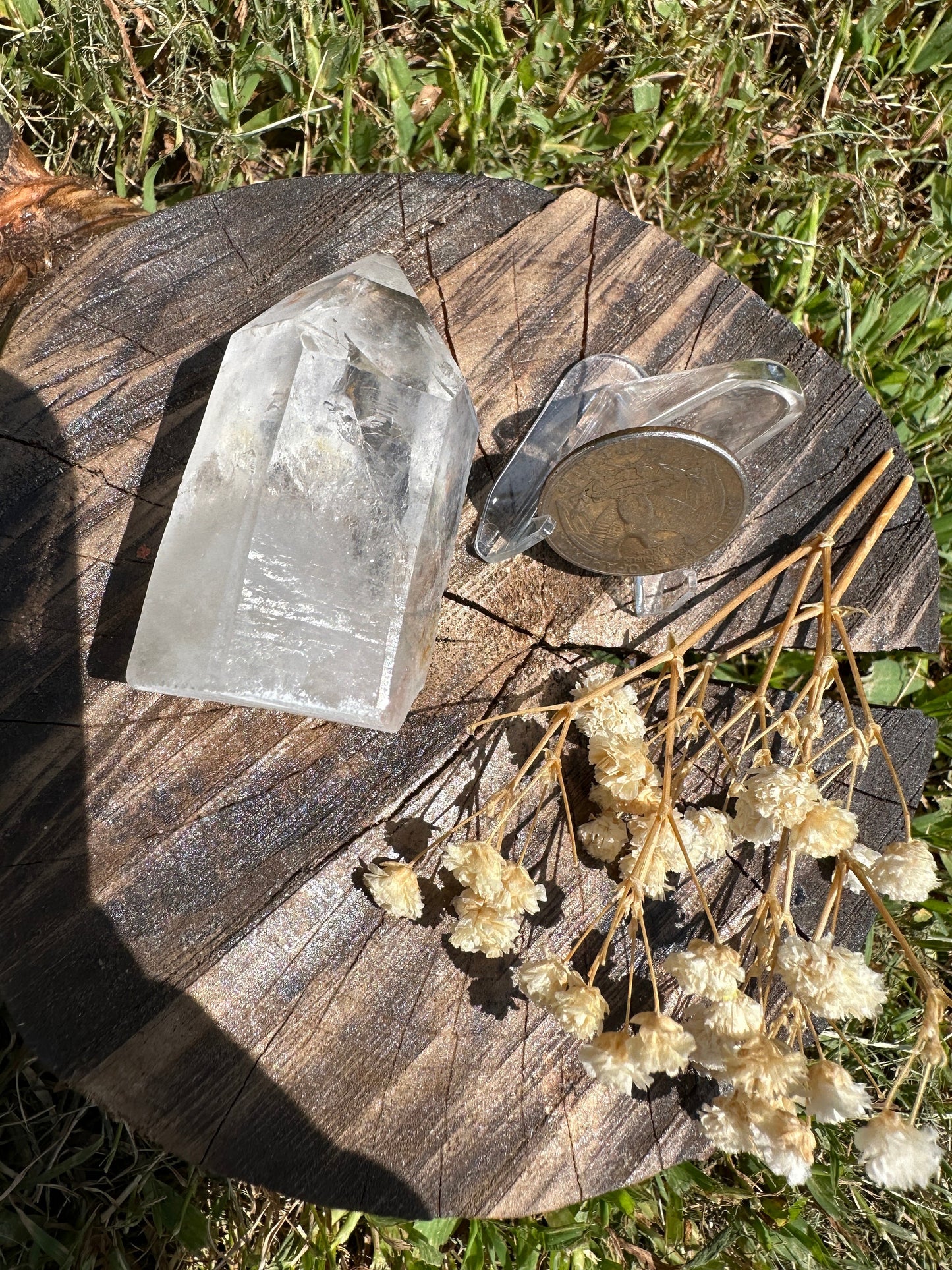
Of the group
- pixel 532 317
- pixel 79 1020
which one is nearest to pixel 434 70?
pixel 532 317

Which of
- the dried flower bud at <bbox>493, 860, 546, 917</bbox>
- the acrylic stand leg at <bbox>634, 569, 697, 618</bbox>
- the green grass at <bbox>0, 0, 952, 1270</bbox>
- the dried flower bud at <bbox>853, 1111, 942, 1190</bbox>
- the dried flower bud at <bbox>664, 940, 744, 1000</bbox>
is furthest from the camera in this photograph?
the green grass at <bbox>0, 0, 952, 1270</bbox>

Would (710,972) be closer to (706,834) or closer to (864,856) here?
(706,834)

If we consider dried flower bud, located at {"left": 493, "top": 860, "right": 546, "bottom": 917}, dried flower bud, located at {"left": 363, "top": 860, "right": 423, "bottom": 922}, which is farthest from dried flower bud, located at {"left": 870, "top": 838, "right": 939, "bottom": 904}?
dried flower bud, located at {"left": 363, "top": 860, "right": 423, "bottom": 922}

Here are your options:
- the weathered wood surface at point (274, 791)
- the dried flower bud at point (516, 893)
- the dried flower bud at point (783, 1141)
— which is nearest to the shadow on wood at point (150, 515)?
the weathered wood surface at point (274, 791)

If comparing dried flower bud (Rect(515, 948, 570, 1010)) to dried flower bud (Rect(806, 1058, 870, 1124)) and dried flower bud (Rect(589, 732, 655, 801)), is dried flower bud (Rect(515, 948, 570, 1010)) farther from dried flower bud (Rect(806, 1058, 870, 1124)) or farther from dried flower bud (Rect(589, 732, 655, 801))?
dried flower bud (Rect(806, 1058, 870, 1124))

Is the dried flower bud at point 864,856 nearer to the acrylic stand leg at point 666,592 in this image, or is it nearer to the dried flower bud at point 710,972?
the dried flower bud at point 710,972

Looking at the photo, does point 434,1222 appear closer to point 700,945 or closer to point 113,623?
point 700,945
